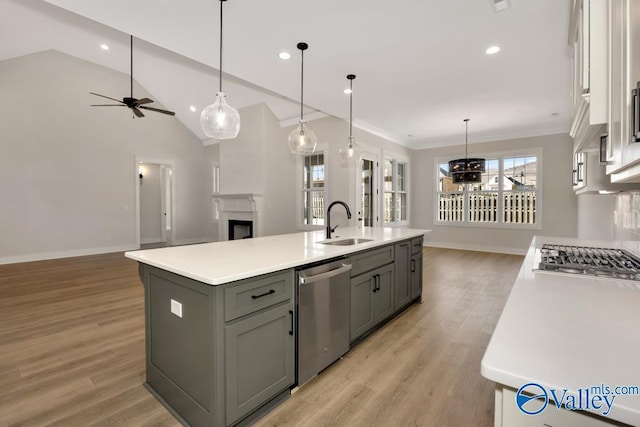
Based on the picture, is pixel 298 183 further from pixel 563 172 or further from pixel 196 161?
pixel 563 172

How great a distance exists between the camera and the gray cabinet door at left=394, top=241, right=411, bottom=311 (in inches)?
121

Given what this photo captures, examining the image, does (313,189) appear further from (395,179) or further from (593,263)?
(593,263)

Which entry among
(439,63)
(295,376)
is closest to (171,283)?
(295,376)

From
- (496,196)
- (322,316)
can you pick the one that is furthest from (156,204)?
(496,196)

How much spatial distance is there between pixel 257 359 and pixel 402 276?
78.0 inches

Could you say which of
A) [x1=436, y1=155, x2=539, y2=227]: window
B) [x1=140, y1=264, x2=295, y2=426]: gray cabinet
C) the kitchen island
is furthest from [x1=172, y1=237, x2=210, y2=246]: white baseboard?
[x1=140, y1=264, x2=295, y2=426]: gray cabinet

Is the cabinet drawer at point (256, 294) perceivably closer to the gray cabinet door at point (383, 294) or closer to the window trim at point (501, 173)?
the gray cabinet door at point (383, 294)

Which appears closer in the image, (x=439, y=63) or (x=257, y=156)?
(x=439, y=63)

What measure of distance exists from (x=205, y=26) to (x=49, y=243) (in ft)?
20.2

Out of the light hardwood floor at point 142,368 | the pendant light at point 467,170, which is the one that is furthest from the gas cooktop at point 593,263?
the pendant light at point 467,170

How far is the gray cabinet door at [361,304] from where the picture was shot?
7.95ft

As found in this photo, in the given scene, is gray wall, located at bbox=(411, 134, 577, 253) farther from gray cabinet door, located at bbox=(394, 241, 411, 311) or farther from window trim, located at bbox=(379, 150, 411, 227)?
gray cabinet door, located at bbox=(394, 241, 411, 311)

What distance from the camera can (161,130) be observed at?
26.3 ft

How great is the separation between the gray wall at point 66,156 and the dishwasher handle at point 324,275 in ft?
23.2
